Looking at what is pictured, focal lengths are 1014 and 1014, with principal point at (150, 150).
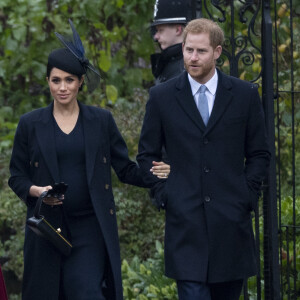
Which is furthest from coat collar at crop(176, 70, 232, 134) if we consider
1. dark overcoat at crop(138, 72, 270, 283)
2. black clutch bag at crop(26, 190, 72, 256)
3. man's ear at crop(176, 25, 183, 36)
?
man's ear at crop(176, 25, 183, 36)

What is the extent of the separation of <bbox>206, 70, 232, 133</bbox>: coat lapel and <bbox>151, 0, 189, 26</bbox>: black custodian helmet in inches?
60.8

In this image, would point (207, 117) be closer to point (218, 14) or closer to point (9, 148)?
point (218, 14)

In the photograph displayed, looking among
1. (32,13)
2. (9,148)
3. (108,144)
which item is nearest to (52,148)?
(108,144)

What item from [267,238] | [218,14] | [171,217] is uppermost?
[218,14]

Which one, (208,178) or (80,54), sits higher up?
(80,54)

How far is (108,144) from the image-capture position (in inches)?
234

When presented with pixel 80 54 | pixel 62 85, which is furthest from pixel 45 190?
pixel 80 54

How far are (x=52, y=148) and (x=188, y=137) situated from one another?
31.4 inches

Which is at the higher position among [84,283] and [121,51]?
[121,51]

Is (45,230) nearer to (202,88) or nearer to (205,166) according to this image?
(205,166)

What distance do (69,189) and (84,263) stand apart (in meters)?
0.43

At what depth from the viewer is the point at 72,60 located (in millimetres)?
5801

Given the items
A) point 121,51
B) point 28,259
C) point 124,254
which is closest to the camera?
point 28,259

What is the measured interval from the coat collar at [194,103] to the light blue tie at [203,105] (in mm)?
39
